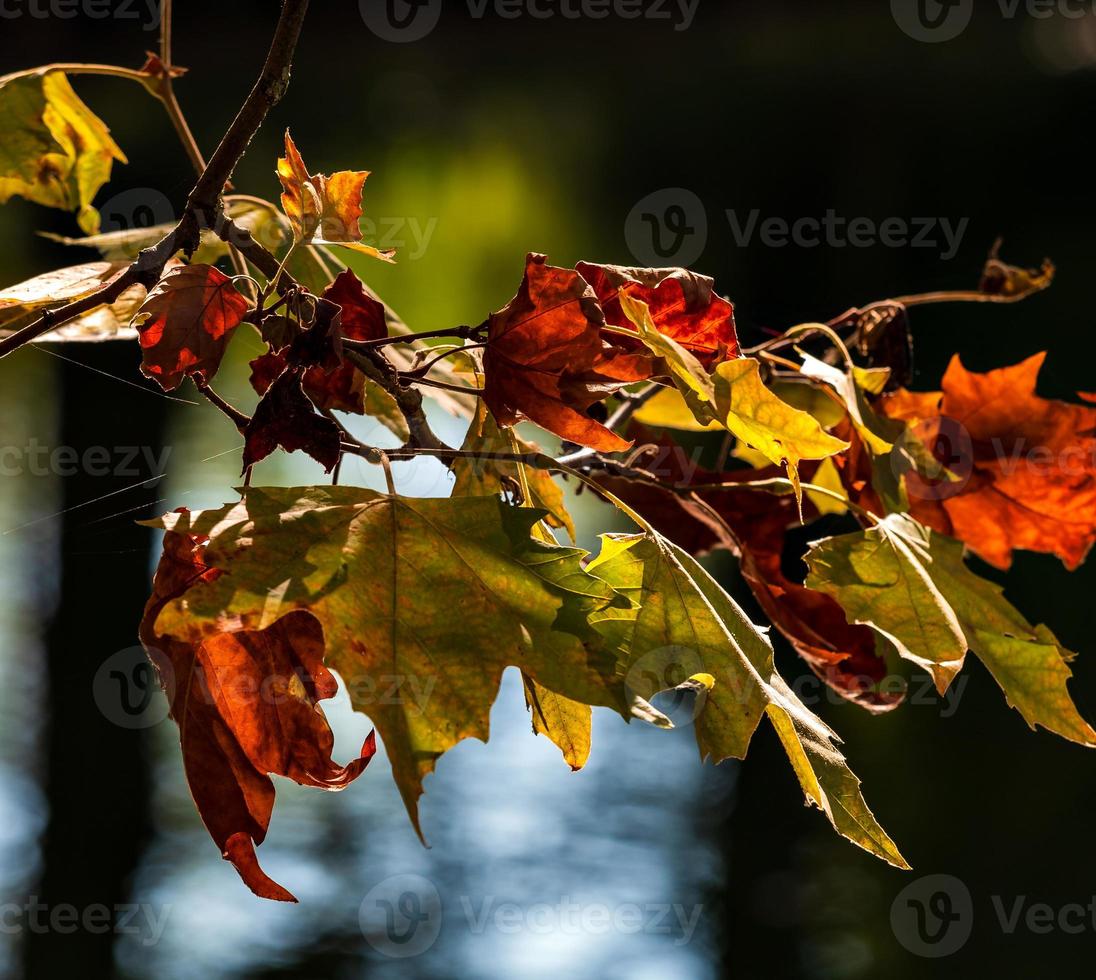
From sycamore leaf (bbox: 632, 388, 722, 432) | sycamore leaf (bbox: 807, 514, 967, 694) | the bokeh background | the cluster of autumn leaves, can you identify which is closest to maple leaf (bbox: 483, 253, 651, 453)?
the cluster of autumn leaves

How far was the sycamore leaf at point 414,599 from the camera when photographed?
0.26 m

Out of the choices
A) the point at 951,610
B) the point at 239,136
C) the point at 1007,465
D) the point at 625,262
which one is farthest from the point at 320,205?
the point at 625,262

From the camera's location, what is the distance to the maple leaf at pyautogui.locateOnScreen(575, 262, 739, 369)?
0.99ft

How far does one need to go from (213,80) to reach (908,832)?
2.09m

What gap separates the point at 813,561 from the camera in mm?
361

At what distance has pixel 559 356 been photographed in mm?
286

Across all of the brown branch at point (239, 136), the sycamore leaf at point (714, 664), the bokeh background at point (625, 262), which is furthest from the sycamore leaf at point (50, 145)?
the bokeh background at point (625, 262)

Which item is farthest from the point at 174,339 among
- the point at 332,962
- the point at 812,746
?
the point at 332,962

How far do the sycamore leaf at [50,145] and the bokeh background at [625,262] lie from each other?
121cm

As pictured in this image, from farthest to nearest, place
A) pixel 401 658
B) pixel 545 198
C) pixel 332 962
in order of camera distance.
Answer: pixel 545 198, pixel 332 962, pixel 401 658

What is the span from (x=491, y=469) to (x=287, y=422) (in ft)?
0.32

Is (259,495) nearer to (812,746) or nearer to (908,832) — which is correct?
(812,746)

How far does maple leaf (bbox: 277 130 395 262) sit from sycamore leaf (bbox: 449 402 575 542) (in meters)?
0.07

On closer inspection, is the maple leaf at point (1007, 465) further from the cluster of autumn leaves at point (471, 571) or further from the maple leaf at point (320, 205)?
the maple leaf at point (320, 205)
